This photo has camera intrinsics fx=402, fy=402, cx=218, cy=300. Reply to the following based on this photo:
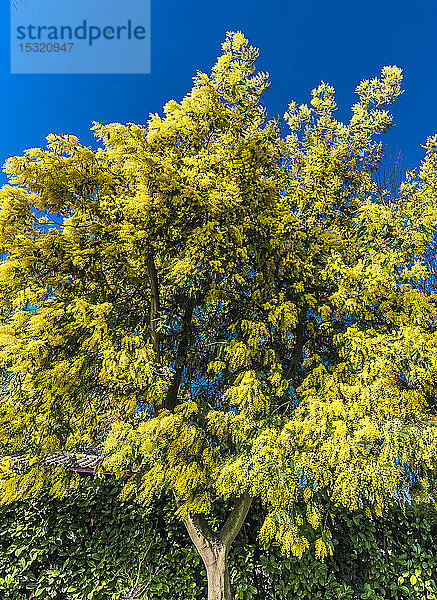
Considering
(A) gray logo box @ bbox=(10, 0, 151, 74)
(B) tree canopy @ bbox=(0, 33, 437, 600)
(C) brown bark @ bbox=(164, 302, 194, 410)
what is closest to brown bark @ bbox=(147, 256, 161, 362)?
(B) tree canopy @ bbox=(0, 33, 437, 600)

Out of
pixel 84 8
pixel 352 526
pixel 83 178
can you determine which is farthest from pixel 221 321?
pixel 84 8

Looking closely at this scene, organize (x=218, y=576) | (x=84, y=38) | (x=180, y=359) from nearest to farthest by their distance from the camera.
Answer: (x=218, y=576)
(x=84, y=38)
(x=180, y=359)

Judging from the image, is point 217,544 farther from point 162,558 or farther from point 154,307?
point 154,307

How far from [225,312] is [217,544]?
9.02ft

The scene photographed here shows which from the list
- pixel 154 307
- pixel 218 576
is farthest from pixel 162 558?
pixel 154 307

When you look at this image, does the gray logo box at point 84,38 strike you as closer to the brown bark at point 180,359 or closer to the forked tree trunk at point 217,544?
the brown bark at point 180,359

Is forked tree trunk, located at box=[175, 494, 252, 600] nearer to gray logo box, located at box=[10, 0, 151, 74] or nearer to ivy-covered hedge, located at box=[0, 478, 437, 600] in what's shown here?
ivy-covered hedge, located at box=[0, 478, 437, 600]

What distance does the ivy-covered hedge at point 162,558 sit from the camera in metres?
4.89

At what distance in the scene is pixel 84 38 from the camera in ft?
16.3

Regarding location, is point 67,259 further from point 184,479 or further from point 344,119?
point 344,119

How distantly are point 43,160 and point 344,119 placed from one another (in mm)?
3994

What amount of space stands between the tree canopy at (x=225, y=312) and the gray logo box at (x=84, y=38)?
44.6 inches

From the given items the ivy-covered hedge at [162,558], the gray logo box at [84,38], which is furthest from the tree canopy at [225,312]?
the gray logo box at [84,38]

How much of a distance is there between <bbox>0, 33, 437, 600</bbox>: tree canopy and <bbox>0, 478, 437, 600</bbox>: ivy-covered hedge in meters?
0.68
